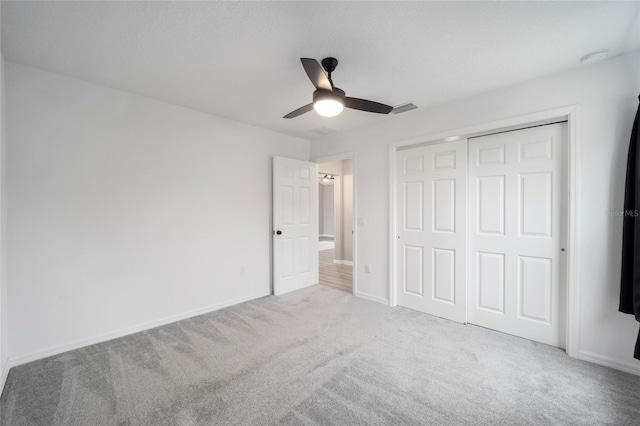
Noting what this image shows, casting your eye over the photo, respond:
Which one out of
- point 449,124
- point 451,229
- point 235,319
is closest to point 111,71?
point 235,319

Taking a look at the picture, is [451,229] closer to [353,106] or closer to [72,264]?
[353,106]

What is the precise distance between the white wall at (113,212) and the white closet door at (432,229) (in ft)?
7.04

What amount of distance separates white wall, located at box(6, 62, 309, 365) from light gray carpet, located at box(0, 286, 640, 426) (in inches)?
15.0

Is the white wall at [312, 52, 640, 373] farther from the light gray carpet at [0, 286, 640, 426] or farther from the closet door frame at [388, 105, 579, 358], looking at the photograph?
the light gray carpet at [0, 286, 640, 426]


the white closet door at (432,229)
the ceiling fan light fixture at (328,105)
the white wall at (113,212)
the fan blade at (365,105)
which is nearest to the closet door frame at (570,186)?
the white closet door at (432,229)

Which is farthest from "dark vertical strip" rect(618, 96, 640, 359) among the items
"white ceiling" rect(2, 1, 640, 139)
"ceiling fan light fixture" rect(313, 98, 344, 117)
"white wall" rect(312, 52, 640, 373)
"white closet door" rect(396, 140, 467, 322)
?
"ceiling fan light fixture" rect(313, 98, 344, 117)

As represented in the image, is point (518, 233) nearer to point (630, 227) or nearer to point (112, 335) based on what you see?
point (630, 227)

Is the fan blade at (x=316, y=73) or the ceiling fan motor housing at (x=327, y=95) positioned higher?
the fan blade at (x=316, y=73)

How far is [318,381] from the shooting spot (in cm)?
204

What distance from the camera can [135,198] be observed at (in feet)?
9.48

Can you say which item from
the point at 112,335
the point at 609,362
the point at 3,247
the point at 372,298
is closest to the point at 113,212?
the point at 3,247

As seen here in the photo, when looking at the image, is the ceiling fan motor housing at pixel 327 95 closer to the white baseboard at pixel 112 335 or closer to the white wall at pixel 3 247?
the white wall at pixel 3 247

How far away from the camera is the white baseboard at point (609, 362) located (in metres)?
2.12

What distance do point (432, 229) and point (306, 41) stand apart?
8.05ft
